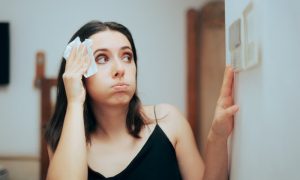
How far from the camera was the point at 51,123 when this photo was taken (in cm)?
111

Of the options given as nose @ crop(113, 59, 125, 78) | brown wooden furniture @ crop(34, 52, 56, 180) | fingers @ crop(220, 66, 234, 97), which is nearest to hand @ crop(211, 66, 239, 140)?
fingers @ crop(220, 66, 234, 97)

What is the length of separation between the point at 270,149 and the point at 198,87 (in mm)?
1889

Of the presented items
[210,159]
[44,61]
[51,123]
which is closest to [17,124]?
[44,61]

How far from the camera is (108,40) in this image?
0.96 meters

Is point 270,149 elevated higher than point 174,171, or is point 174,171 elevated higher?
point 270,149

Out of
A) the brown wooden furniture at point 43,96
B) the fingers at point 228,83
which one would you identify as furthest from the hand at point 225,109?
the brown wooden furniture at point 43,96

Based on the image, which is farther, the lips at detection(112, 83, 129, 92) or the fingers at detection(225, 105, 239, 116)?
the lips at detection(112, 83, 129, 92)

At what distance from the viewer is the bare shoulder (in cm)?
105

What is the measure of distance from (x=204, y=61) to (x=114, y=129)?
1413 mm

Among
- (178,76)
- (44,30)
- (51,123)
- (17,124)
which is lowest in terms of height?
(17,124)

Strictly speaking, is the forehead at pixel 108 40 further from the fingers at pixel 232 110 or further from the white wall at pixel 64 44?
the white wall at pixel 64 44

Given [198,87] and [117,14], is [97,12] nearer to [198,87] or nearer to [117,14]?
[117,14]

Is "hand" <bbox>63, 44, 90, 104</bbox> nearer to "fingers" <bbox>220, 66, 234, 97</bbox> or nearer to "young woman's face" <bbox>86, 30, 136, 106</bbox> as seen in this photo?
"young woman's face" <bbox>86, 30, 136, 106</bbox>

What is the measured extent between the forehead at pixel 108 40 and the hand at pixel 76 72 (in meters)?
0.04
